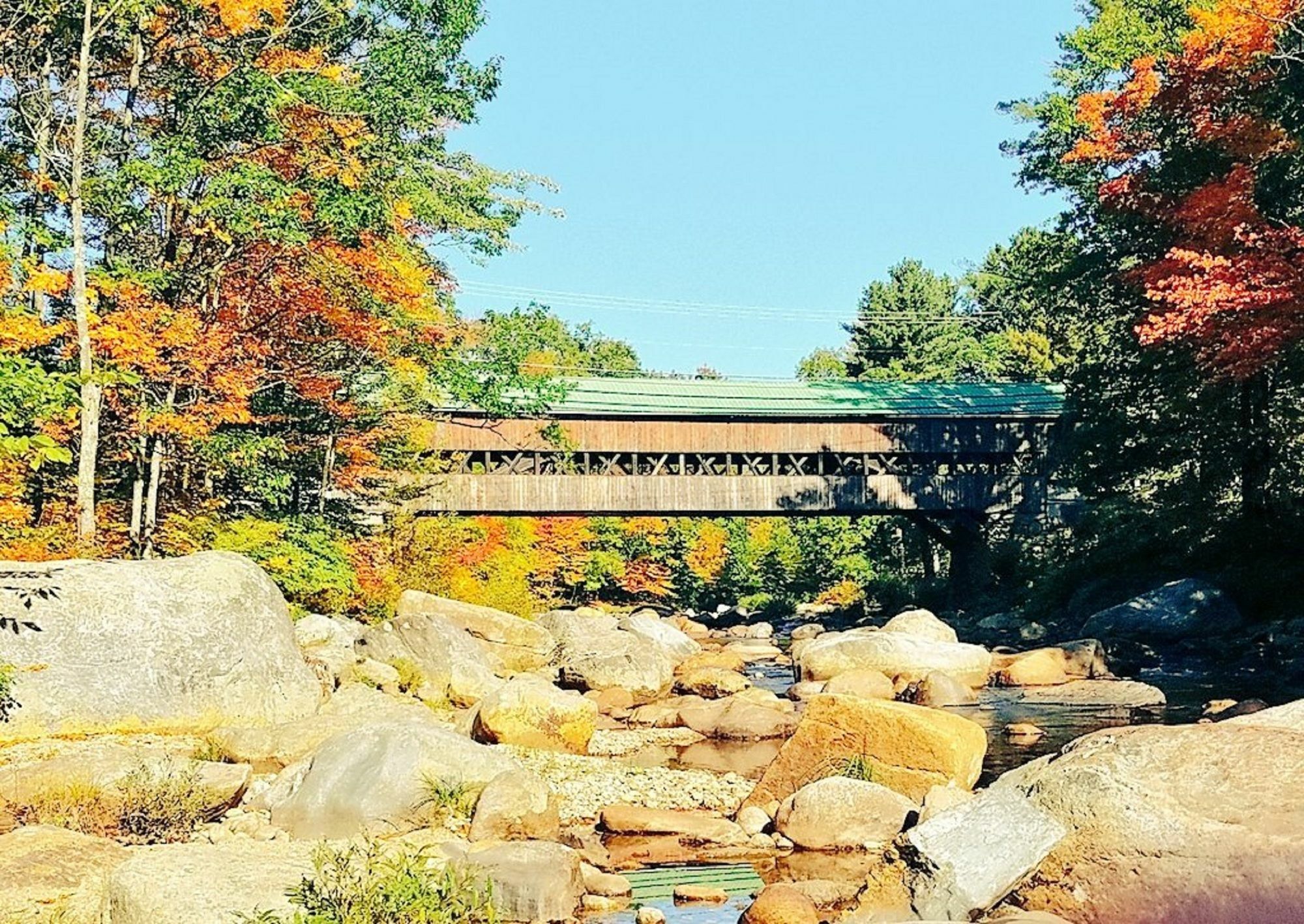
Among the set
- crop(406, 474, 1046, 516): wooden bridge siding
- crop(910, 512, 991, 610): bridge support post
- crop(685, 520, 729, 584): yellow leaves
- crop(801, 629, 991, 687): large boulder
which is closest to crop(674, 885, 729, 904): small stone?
crop(801, 629, 991, 687): large boulder

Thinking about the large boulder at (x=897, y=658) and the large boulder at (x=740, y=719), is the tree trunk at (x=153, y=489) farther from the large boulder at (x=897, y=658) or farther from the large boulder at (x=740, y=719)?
the large boulder at (x=897, y=658)

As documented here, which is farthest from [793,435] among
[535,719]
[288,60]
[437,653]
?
[535,719]

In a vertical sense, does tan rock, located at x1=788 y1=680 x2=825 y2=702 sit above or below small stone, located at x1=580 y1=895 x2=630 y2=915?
below

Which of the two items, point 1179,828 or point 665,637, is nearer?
point 1179,828

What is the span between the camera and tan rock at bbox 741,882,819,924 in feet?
23.0

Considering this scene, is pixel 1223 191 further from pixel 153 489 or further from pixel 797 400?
pixel 153 489

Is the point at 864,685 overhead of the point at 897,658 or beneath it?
beneath

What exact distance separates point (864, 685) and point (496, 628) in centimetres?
631

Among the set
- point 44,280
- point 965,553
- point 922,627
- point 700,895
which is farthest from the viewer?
point 965,553

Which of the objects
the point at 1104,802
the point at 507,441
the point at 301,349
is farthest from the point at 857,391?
the point at 1104,802

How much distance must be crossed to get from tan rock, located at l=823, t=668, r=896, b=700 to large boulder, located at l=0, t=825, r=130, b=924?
427 inches

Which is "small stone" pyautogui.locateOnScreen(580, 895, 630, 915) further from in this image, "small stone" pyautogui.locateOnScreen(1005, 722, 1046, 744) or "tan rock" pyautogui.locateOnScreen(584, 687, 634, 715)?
"tan rock" pyautogui.locateOnScreen(584, 687, 634, 715)

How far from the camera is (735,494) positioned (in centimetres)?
2828

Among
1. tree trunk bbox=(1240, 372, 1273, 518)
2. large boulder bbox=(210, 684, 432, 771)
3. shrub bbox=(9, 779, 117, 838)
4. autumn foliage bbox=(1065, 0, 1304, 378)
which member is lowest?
large boulder bbox=(210, 684, 432, 771)
